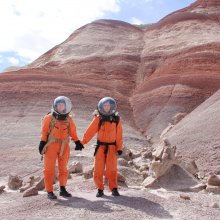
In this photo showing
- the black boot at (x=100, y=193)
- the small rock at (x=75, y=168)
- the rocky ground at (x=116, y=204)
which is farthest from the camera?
the small rock at (x=75, y=168)

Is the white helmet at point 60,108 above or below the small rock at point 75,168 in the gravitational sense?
above

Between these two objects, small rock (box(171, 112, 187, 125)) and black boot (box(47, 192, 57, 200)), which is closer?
black boot (box(47, 192, 57, 200))

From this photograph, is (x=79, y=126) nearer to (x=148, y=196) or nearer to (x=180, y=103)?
(x=180, y=103)

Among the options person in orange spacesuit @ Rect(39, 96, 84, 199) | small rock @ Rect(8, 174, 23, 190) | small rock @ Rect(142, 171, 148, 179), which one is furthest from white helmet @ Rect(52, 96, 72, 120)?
small rock @ Rect(142, 171, 148, 179)

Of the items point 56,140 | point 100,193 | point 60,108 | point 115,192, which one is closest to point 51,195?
point 100,193

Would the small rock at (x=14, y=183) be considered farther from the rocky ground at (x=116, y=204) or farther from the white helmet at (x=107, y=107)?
the white helmet at (x=107, y=107)

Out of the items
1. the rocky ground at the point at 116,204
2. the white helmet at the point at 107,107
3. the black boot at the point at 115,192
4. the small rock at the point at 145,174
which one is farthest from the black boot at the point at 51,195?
the small rock at the point at 145,174

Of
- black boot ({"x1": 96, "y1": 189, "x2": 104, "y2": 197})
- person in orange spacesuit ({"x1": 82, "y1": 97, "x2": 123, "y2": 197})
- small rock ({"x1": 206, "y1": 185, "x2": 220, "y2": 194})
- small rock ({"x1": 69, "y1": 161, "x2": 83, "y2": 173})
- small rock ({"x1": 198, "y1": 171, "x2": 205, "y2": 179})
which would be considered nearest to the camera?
black boot ({"x1": 96, "y1": 189, "x2": 104, "y2": 197})

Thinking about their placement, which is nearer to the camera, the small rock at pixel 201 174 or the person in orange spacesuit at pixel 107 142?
the person in orange spacesuit at pixel 107 142

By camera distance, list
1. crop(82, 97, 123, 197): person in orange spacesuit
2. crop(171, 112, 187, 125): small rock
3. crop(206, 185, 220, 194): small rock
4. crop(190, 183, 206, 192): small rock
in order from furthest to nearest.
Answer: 1. crop(171, 112, 187, 125): small rock
2. crop(190, 183, 206, 192): small rock
3. crop(206, 185, 220, 194): small rock
4. crop(82, 97, 123, 197): person in orange spacesuit

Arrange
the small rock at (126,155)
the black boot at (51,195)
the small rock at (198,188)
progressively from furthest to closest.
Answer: the small rock at (126,155) → the small rock at (198,188) → the black boot at (51,195)

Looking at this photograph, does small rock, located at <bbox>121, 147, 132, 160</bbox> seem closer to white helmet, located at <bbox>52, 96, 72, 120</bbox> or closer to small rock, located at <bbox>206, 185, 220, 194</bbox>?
small rock, located at <bbox>206, 185, 220, 194</bbox>

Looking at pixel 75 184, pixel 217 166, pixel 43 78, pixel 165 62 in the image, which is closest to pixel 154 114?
A: pixel 43 78

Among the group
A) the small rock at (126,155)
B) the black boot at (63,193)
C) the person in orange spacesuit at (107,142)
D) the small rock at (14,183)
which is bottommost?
the small rock at (14,183)
